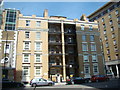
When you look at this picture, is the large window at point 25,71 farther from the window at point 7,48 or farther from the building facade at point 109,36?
the building facade at point 109,36

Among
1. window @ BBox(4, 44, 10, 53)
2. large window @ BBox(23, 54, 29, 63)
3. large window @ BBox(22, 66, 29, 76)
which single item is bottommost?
large window @ BBox(22, 66, 29, 76)

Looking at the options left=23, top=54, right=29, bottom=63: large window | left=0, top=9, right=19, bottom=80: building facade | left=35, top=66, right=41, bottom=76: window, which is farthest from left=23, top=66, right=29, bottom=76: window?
left=0, top=9, right=19, bottom=80: building facade

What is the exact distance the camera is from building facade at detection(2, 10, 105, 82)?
2669cm

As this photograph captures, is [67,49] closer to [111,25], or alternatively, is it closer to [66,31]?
[66,31]

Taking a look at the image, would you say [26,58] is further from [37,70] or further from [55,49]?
[55,49]

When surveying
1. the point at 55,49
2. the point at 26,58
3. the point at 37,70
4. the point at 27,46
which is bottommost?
the point at 37,70

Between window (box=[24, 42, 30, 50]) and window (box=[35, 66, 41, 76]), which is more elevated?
window (box=[24, 42, 30, 50])

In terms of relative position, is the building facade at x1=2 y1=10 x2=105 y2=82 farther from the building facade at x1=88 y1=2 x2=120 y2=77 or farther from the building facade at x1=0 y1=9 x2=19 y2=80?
the building facade at x1=88 y1=2 x2=120 y2=77

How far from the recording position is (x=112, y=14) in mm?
36469

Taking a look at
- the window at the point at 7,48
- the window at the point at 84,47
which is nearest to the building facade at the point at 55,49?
the window at the point at 84,47

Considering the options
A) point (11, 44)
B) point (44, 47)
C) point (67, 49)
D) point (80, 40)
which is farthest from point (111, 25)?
point (11, 44)

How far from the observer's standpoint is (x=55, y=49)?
102 ft

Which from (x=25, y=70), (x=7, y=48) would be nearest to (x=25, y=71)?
(x=25, y=70)

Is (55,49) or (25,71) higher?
(55,49)
